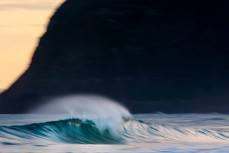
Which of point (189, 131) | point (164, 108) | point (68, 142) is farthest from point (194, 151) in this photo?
point (164, 108)

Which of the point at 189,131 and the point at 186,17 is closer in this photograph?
the point at 189,131

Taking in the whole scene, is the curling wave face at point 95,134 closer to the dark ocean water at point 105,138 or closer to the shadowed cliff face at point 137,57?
the dark ocean water at point 105,138

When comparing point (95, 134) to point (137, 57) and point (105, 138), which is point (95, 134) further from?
point (137, 57)

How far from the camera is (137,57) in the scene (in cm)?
9994

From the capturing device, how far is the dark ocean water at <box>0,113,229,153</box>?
99.6ft

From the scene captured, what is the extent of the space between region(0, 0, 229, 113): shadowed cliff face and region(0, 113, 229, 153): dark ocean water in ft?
144

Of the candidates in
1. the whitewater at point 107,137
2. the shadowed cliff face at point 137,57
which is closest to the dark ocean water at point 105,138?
the whitewater at point 107,137

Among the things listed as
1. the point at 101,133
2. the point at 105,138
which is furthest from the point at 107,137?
the point at 101,133

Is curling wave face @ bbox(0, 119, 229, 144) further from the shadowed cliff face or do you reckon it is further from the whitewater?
the shadowed cliff face

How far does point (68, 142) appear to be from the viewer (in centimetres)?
3356

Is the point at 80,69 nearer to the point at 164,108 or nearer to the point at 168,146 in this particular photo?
the point at 164,108

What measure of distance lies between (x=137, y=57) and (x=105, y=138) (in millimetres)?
64150

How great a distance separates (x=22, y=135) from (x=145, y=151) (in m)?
6.50

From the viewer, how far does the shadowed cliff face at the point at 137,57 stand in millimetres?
90625
